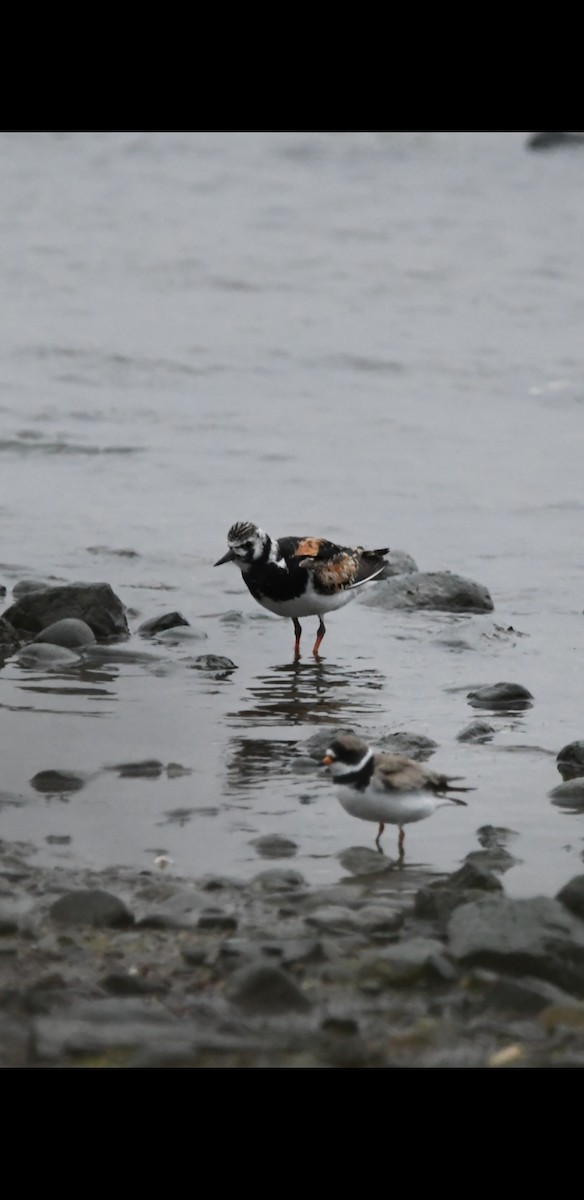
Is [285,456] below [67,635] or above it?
above

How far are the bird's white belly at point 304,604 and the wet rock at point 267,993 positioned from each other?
18.7 feet

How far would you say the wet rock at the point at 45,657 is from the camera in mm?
10828

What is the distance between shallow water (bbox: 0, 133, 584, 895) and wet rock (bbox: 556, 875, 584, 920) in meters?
0.47

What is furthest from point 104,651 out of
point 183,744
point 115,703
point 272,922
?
point 272,922

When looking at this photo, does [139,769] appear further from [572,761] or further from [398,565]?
→ [398,565]

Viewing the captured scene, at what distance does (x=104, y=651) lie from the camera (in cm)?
1113

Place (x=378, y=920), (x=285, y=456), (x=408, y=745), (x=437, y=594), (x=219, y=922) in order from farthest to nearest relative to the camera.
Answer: (x=285, y=456) → (x=437, y=594) → (x=408, y=745) → (x=378, y=920) → (x=219, y=922)

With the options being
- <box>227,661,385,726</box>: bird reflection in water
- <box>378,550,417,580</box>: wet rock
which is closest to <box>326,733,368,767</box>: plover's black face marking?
<box>227,661,385,726</box>: bird reflection in water

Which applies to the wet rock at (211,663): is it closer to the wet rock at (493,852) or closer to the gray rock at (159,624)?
the gray rock at (159,624)

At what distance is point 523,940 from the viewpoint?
629cm

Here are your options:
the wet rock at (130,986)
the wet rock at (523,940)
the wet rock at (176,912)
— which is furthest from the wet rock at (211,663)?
the wet rock at (130,986)

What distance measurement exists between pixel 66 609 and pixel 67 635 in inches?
14.5

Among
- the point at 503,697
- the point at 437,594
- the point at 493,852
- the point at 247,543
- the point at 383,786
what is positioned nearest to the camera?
the point at 383,786

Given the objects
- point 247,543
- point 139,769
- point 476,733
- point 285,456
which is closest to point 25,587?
point 247,543
